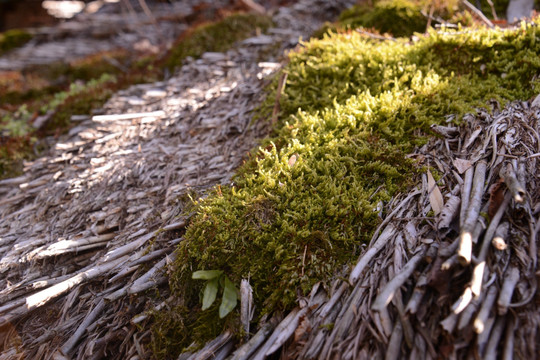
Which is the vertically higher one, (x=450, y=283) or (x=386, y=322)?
(x=450, y=283)

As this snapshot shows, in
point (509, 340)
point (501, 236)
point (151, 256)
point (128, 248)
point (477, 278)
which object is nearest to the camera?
point (509, 340)

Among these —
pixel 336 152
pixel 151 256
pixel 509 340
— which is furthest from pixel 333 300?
pixel 151 256

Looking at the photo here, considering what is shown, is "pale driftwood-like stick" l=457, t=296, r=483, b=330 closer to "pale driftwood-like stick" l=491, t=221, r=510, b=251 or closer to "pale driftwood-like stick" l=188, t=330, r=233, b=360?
"pale driftwood-like stick" l=491, t=221, r=510, b=251

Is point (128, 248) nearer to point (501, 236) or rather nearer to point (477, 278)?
point (477, 278)

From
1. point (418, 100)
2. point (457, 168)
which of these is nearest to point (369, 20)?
point (418, 100)

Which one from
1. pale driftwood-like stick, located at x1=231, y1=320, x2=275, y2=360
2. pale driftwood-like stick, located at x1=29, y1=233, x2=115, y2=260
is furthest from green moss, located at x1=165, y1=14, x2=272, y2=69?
pale driftwood-like stick, located at x1=231, y1=320, x2=275, y2=360

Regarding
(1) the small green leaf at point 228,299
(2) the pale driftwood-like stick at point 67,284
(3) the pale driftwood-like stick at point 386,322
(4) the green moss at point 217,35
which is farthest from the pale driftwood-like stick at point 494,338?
(4) the green moss at point 217,35

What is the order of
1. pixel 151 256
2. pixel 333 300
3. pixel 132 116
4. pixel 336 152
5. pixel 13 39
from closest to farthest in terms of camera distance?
pixel 333 300 → pixel 151 256 → pixel 336 152 → pixel 132 116 → pixel 13 39
